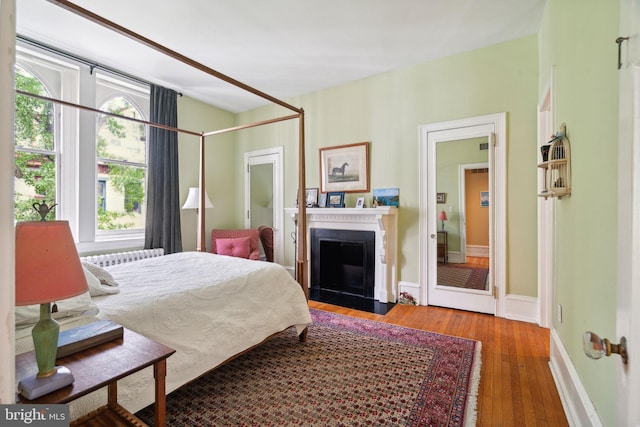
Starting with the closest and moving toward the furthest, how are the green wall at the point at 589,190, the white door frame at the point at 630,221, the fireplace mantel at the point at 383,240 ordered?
the white door frame at the point at 630,221 → the green wall at the point at 589,190 → the fireplace mantel at the point at 383,240

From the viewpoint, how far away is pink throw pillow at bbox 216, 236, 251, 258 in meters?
4.21

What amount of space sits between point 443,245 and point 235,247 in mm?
2778

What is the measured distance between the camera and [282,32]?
2881 mm

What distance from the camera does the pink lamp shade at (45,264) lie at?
0.83 meters

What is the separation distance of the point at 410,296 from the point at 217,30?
11.6 feet

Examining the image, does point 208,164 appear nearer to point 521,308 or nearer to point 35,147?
point 35,147

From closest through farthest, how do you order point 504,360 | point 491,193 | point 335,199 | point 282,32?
point 504,360
point 282,32
point 491,193
point 335,199

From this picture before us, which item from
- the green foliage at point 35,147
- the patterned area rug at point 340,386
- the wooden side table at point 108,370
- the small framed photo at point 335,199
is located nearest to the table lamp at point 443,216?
the small framed photo at point 335,199

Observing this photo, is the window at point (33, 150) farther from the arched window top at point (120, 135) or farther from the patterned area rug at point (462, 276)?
the patterned area rug at point (462, 276)

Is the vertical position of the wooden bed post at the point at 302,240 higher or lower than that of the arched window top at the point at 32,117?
lower

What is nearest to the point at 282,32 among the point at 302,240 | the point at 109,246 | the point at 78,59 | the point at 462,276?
the point at 302,240

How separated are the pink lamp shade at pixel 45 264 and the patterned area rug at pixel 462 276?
3.34m

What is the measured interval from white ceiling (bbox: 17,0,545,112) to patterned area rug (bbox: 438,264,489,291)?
7.97 feet

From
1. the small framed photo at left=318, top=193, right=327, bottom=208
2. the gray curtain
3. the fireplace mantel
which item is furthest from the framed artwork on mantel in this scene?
the gray curtain
